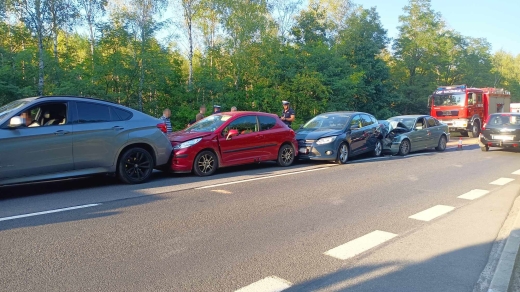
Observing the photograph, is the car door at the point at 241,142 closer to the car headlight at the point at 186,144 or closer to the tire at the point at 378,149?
the car headlight at the point at 186,144

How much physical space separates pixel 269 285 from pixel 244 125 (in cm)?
737

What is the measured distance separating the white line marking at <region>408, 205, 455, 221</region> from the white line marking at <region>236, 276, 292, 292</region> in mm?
3379

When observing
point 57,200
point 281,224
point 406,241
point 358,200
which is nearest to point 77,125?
point 57,200

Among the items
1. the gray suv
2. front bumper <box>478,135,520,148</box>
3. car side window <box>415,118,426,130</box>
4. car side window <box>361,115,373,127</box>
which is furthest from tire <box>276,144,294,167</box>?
front bumper <box>478,135,520,148</box>

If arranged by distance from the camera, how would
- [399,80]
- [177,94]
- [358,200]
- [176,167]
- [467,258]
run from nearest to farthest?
[467,258]
[358,200]
[176,167]
[177,94]
[399,80]

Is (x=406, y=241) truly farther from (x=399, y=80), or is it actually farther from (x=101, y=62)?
(x=399, y=80)

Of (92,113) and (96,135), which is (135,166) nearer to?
(96,135)

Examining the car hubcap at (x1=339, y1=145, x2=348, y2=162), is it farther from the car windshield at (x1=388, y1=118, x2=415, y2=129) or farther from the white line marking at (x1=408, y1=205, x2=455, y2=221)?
the white line marking at (x1=408, y1=205, x2=455, y2=221)

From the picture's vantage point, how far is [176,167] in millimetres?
9883

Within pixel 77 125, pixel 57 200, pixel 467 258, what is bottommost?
pixel 467 258

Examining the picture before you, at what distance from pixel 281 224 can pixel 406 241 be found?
1.70m

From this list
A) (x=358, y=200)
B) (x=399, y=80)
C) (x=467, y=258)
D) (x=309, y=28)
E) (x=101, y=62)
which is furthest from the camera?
(x=399, y=80)

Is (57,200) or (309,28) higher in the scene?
(309,28)

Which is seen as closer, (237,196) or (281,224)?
(281,224)
